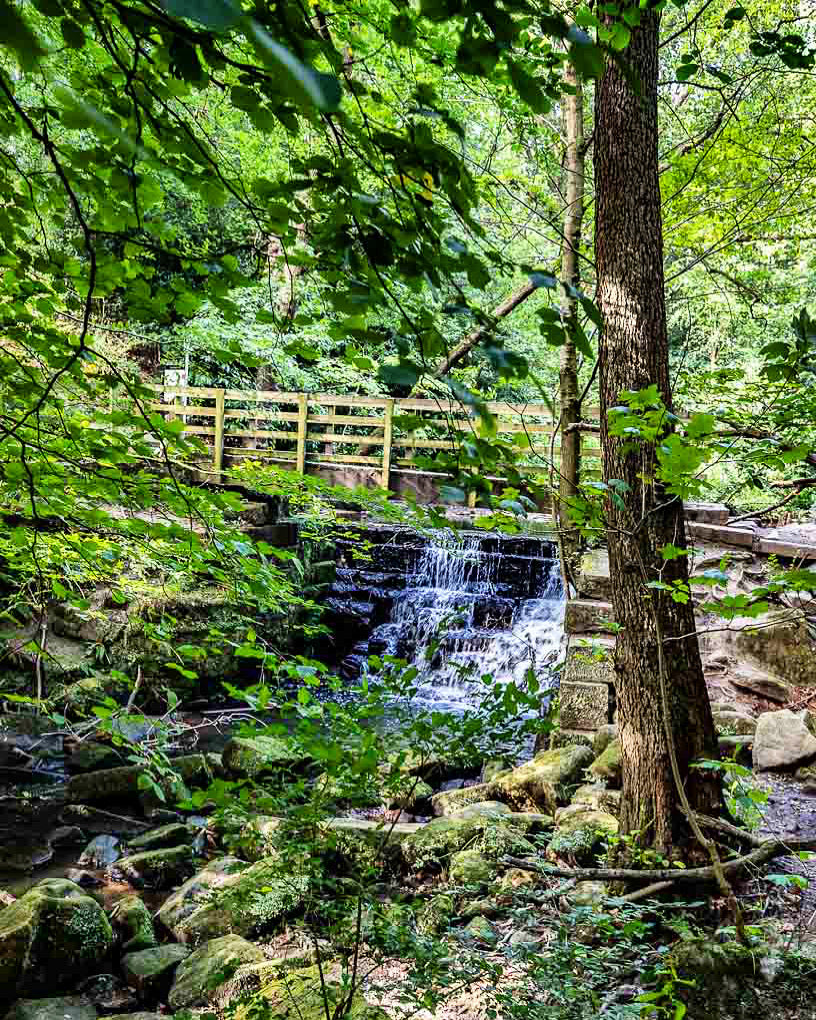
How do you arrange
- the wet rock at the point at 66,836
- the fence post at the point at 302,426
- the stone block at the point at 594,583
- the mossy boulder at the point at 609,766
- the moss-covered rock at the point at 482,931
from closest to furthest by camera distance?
the moss-covered rock at the point at 482,931 < the mossy boulder at the point at 609,766 < the wet rock at the point at 66,836 < the stone block at the point at 594,583 < the fence post at the point at 302,426

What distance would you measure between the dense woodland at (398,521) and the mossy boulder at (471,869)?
0.02m

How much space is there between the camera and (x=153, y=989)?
3.33 m

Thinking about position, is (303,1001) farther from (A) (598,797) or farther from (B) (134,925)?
(A) (598,797)

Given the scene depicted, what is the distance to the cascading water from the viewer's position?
7.92 meters

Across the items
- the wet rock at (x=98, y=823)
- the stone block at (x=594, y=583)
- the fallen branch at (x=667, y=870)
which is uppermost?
the stone block at (x=594, y=583)

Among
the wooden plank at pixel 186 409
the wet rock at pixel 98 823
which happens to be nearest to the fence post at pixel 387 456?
the wooden plank at pixel 186 409

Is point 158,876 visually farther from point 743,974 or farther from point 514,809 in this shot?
point 743,974

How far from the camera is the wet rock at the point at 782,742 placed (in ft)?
14.0

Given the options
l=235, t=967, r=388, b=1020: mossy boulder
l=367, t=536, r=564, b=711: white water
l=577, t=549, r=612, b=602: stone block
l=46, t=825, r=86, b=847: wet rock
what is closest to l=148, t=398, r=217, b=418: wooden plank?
l=367, t=536, r=564, b=711: white water

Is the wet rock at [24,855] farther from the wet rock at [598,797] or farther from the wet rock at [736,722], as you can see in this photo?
the wet rock at [736,722]

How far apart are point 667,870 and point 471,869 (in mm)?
1111

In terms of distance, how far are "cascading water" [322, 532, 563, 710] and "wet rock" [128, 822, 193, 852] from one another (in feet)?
10.6

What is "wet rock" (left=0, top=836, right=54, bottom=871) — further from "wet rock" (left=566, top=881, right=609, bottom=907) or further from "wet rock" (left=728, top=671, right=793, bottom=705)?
"wet rock" (left=728, top=671, right=793, bottom=705)

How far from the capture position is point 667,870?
268cm
